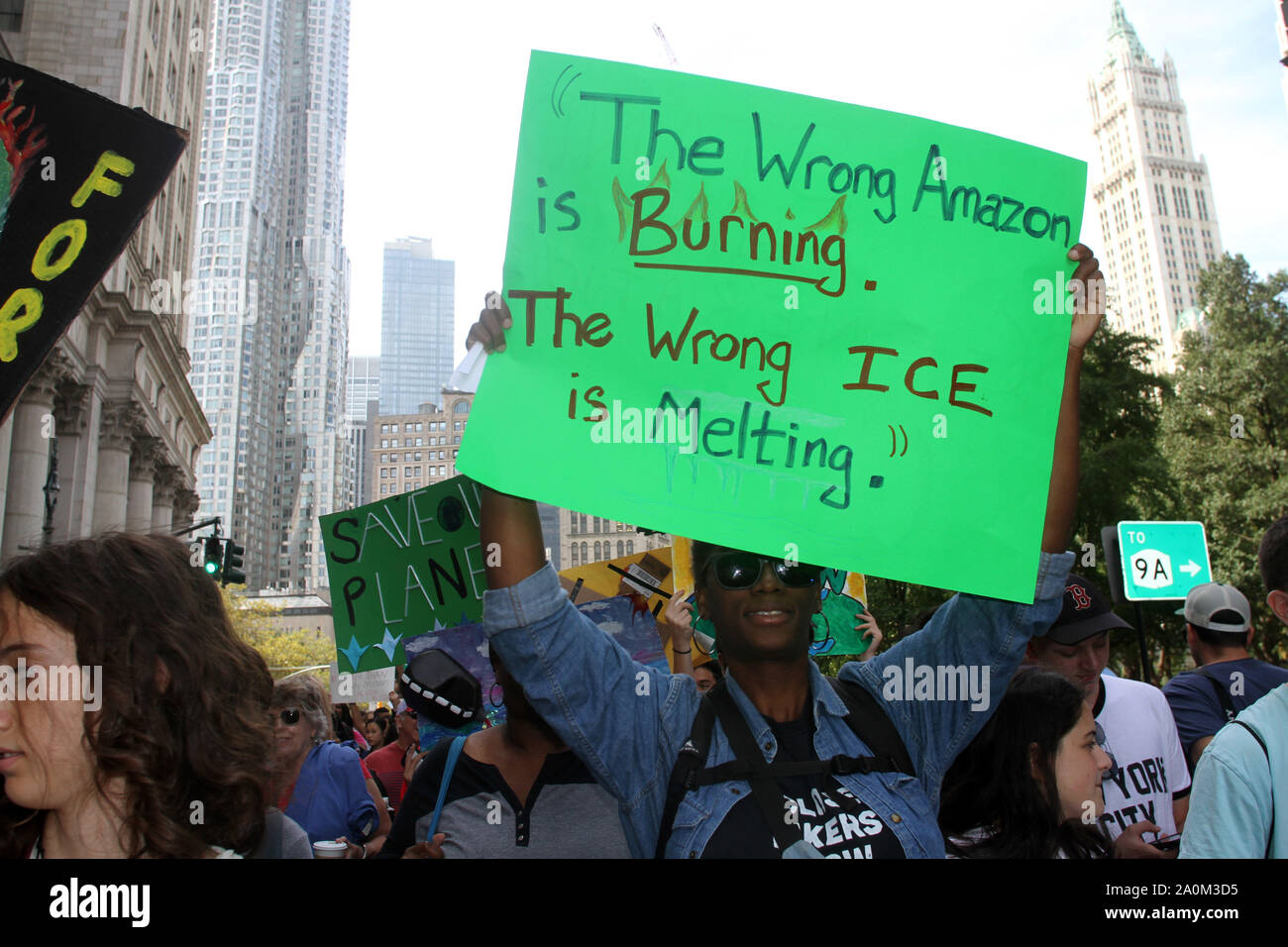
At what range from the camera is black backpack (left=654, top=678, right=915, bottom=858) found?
2.31 meters

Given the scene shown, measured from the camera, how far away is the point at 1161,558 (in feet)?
40.2

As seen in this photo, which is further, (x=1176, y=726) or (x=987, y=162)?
(x=1176, y=726)

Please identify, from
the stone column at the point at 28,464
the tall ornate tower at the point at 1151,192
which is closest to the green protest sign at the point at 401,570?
the stone column at the point at 28,464

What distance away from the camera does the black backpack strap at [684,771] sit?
7.61 feet

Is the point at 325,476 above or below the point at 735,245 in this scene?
above

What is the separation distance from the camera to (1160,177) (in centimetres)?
11469

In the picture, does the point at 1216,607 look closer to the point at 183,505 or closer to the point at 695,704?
the point at 695,704

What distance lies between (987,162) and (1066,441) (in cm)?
78
